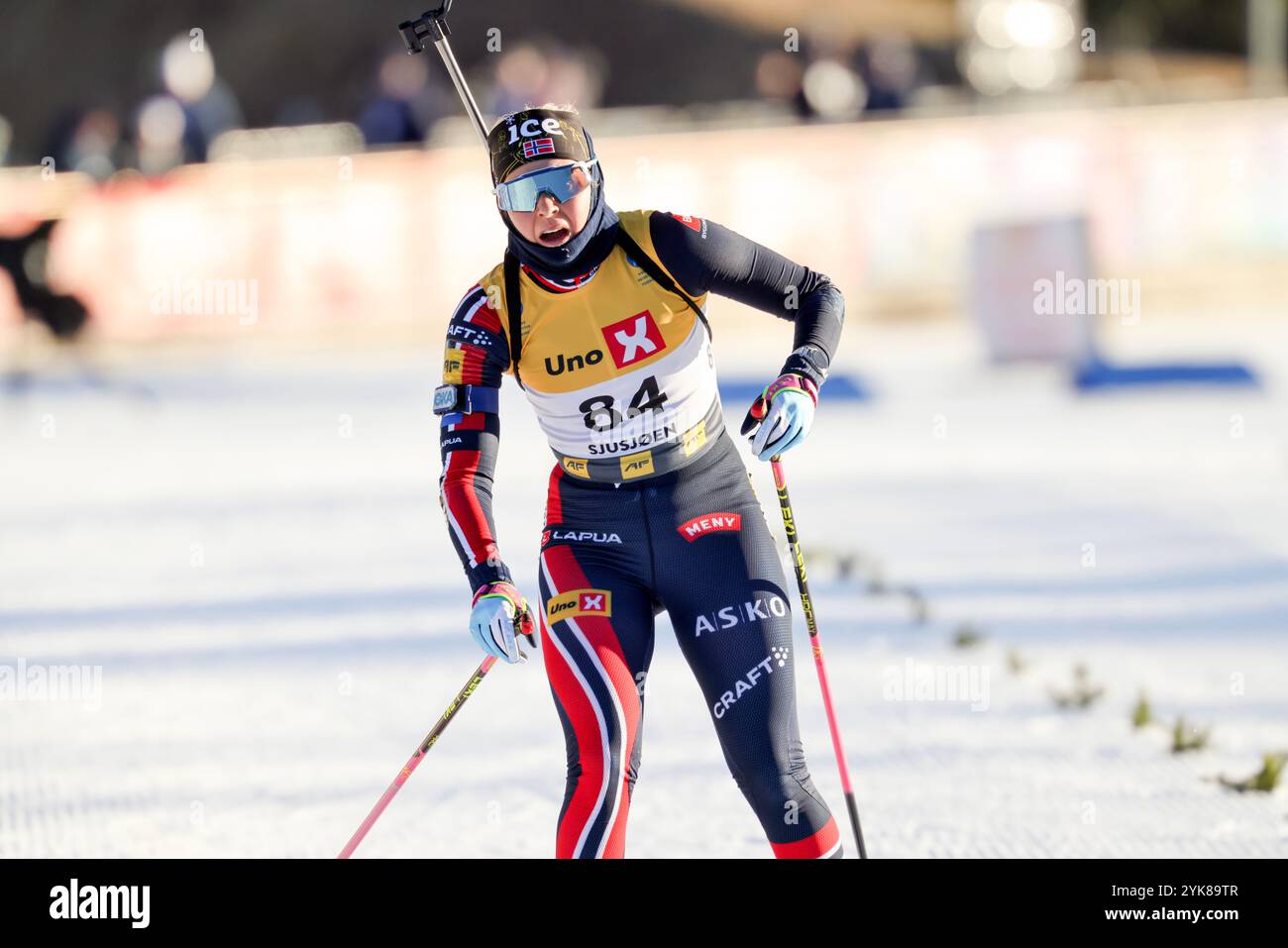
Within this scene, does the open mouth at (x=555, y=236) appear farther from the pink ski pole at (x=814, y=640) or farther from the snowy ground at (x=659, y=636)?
the snowy ground at (x=659, y=636)

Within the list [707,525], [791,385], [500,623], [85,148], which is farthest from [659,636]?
[85,148]

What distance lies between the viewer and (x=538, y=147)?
4.06 metres

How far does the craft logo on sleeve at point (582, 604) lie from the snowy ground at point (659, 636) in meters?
1.14

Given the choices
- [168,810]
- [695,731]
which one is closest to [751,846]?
[695,731]

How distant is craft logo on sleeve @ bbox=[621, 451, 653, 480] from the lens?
4.21m

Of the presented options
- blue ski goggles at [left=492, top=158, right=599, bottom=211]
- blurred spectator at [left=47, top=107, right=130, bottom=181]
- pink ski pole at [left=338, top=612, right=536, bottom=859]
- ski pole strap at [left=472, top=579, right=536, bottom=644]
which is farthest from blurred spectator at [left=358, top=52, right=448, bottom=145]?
ski pole strap at [left=472, top=579, right=536, bottom=644]

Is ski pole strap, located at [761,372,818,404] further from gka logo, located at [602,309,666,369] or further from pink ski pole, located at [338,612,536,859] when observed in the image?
pink ski pole, located at [338,612,536,859]

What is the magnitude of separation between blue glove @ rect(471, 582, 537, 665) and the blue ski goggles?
0.94 m

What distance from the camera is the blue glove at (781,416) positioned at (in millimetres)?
4094

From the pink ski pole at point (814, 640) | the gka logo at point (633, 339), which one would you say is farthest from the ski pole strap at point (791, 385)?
the gka logo at point (633, 339)

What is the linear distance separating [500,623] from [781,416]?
0.86 meters
